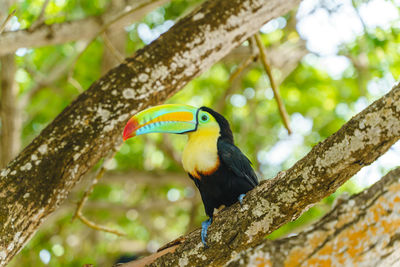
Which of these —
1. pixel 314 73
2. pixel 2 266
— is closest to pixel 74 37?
pixel 2 266

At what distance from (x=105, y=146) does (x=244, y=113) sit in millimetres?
5105

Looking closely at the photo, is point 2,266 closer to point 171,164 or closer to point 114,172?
point 114,172

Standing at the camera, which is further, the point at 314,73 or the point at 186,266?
the point at 314,73

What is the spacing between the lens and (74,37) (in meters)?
4.55

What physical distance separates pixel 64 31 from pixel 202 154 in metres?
1.93

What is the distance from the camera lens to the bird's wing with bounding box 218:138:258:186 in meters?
3.56

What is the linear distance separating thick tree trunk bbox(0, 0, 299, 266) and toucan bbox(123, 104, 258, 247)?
0.24m

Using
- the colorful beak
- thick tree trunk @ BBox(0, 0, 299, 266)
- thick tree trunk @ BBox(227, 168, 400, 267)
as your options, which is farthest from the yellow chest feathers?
thick tree trunk @ BBox(227, 168, 400, 267)

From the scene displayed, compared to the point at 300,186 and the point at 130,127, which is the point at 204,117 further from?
the point at 300,186

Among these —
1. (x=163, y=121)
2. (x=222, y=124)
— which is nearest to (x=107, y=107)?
(x=163, y=121)

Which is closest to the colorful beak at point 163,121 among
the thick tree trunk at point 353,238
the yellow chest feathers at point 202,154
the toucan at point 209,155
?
the toucan at point 209,155

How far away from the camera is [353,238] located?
171cm

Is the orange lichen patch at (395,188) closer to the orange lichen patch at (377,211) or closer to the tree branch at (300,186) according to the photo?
the orange lichen patch at (377,211)

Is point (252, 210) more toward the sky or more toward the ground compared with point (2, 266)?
more toward the ground
